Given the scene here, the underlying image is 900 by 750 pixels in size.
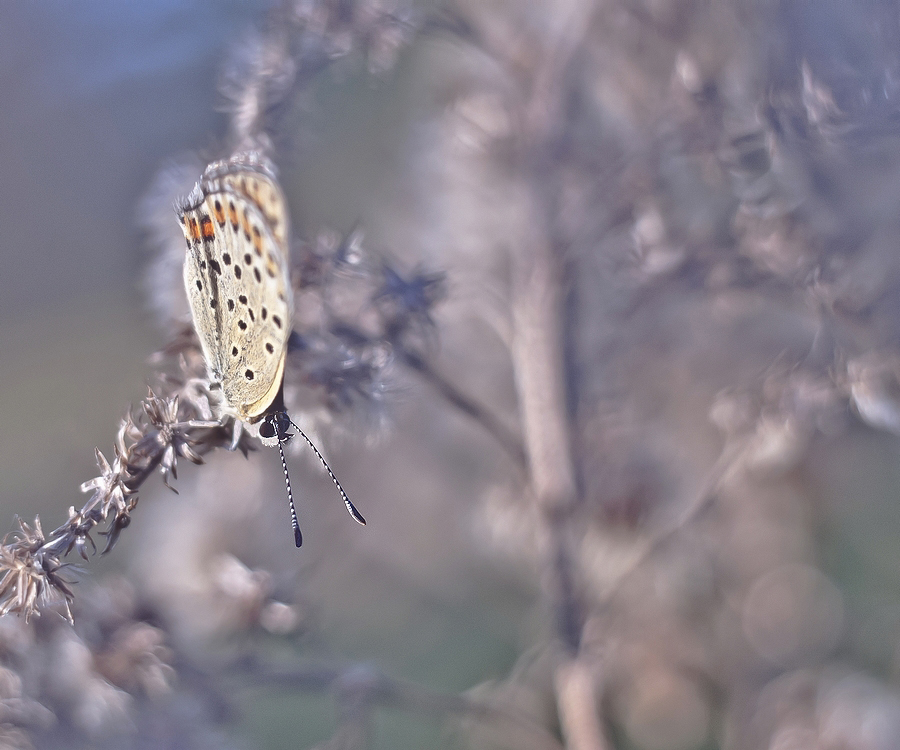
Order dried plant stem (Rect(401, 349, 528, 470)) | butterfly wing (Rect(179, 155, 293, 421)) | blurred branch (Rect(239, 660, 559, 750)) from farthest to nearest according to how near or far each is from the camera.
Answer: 1. blurred branch (Rect(239, 660, 559, 750))
2. dried plant stem (Rect(401, 349, 528, 470))
3. butterfly wing (Rect(179, 155, 293, 421))

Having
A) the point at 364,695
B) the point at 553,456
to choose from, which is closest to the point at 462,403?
the point at 553,456

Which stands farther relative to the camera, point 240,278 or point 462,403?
point 462,403

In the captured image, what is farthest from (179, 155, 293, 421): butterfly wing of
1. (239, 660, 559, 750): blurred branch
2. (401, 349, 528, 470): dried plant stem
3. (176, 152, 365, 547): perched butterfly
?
(239, 660, 559, 750): blurred branch

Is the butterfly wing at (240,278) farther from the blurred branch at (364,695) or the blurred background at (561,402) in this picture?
the blurred branch at (364,695)

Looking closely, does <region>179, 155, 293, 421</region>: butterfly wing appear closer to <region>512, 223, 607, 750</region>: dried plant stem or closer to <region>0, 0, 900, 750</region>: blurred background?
<region>0, 0, 900, 750</region>: blurred background

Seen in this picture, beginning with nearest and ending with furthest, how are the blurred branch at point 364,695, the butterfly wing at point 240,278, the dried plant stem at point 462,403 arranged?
the butterfly wing at point 240,278 → the dried plant stem at point 462,403 → the blurred branch at point 364,695

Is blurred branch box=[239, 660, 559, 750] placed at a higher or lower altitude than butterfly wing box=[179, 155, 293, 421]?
lower

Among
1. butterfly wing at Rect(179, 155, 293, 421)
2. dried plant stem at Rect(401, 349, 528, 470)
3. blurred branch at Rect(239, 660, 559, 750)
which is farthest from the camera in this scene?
blurred branch at Rect(239, 660, 559, 750)

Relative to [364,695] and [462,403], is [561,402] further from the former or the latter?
[364,695]

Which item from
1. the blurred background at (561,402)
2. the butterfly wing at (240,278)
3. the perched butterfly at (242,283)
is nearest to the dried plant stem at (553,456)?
the blurred background at (561,402)

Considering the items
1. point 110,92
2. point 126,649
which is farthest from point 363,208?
point 110,92
